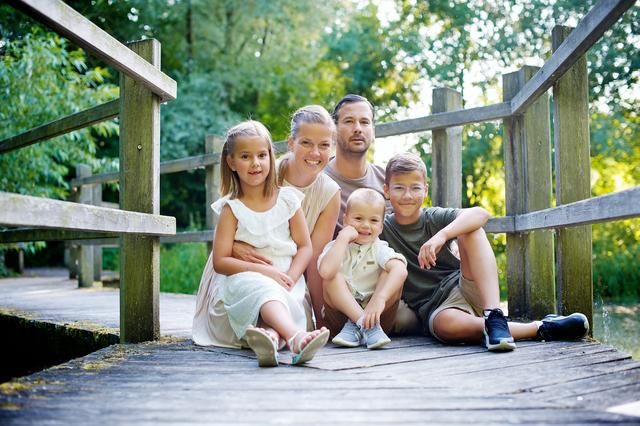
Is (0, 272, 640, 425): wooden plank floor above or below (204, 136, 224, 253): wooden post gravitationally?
below

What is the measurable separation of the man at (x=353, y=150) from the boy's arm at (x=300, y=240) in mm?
448

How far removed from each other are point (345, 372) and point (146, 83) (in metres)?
1.49

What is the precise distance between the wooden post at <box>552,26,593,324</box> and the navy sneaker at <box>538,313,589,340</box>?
0.16m

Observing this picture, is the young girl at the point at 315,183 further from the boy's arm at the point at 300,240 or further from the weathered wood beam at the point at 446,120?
the weathered wood beam at the point at 446,120

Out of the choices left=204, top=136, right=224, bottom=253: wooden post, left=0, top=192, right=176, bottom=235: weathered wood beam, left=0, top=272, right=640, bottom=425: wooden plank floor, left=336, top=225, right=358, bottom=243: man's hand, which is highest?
left=204, top=136, right=224, bottom=253: wooden post

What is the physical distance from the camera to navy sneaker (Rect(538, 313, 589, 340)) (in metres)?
2.59

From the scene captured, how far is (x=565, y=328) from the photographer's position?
2.60m

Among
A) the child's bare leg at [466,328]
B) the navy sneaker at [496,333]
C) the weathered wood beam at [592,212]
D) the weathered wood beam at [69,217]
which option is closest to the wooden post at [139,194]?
the weathered wood beam at [69,217]

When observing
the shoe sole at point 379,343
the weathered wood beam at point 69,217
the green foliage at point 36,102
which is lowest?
the shoe sole at point 379,343

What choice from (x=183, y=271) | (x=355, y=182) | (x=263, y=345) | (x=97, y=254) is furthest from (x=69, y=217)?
(x=183, y=271)

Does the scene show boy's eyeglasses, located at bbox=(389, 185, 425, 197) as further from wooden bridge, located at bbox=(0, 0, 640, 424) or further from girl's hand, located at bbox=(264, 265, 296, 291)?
girl's hand, located at bbox=(264, 265, 296, 291)

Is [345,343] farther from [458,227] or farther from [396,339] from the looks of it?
[458,227]

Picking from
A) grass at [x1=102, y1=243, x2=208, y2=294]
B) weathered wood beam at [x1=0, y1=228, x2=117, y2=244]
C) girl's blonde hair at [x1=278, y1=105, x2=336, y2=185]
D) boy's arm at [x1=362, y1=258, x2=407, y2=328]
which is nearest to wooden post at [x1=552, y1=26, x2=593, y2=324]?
boy's arm at [x1=362, y1=258, x2=407, y2=328]

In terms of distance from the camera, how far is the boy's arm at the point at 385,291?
104 inches
